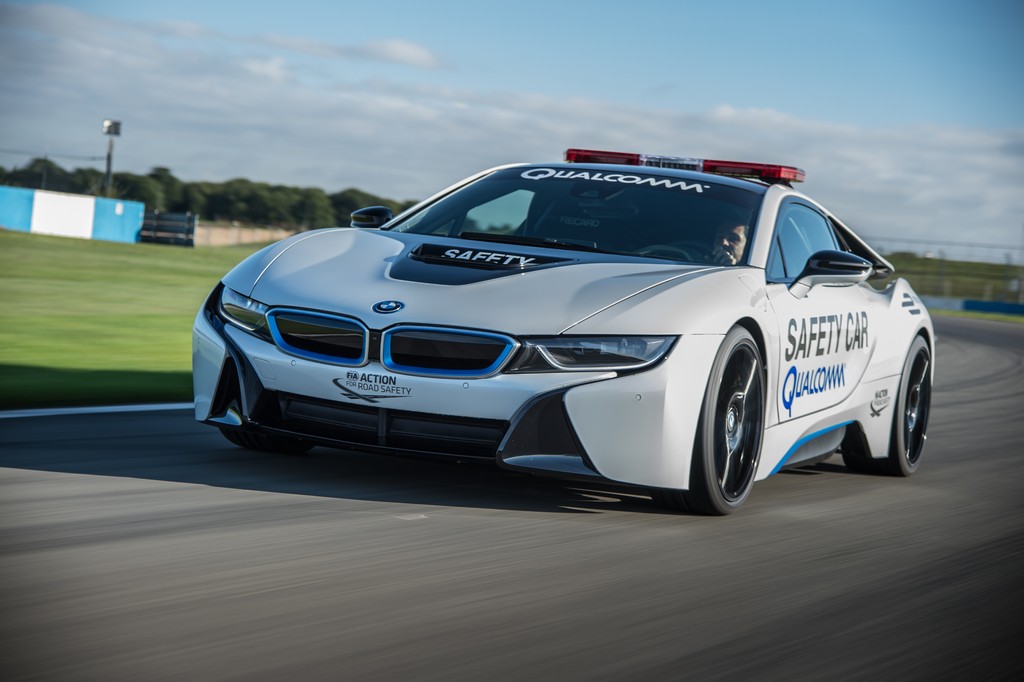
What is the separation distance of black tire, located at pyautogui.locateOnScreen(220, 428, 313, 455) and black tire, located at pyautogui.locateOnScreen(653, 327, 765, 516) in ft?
5.30

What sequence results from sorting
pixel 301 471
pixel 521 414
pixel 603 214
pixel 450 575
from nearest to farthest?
pixel 450 575 → pixel 521 414 → pixel 301 471 → pixel 603 214

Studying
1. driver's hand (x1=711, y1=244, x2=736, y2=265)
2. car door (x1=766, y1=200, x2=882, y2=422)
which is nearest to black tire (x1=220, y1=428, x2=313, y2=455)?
driver's hand (x1=711, y1=244, x2=736, y2=265)

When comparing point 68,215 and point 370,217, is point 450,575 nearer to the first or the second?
point 370,217

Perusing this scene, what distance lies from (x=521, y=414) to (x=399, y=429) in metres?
0.45

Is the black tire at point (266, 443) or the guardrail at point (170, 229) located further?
the guardrail at point (170, 229)

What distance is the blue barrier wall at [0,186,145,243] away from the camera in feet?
144

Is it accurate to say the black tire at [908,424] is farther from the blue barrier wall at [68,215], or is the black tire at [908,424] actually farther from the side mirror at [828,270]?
the blue barrier wall at [68,215]

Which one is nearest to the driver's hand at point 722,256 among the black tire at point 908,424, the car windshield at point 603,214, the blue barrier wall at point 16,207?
the car windshield at point 603,214

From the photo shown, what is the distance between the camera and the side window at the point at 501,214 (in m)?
6.00

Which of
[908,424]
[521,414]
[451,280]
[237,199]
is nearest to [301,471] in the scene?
[451,280]

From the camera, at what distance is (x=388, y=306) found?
4730 millimetres

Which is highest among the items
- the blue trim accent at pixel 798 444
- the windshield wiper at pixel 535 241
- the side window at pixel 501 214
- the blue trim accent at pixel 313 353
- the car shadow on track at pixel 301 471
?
the side window at pixel 501 214

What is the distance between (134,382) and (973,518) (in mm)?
5060

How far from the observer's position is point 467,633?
321cm
